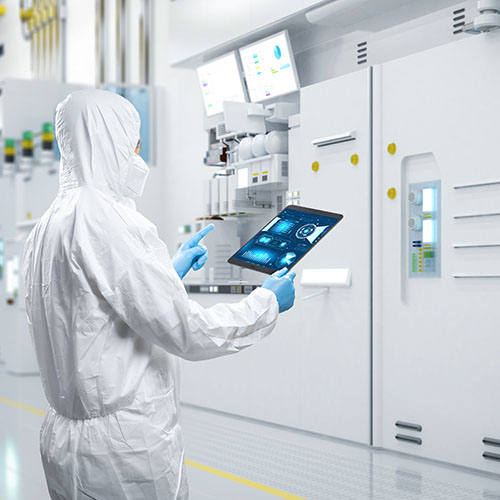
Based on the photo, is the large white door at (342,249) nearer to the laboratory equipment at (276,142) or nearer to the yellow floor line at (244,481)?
the laboratory equipment at (276,142)

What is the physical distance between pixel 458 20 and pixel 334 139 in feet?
3.49

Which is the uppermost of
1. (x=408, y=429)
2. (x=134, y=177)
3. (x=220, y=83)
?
(x=220, y=83)

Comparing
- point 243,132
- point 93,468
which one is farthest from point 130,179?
point 243,132

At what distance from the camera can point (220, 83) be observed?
6.82 m

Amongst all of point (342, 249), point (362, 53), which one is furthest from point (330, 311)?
point (362, 53)

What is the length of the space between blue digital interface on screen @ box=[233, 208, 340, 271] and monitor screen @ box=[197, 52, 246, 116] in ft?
14.5

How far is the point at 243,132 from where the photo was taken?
6184 mm

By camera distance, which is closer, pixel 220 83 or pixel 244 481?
pixel 244 481

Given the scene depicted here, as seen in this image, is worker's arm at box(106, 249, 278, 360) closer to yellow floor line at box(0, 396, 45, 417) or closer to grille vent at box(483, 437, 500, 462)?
grille vent at box(483, 437, 500, 462)

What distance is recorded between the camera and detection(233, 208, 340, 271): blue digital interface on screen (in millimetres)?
2174

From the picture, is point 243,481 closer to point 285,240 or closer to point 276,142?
point 285,240

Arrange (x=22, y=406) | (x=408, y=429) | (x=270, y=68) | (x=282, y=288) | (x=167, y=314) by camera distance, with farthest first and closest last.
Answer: (x=22, y=406), (x=270, y=68), (x=408, y=429), (x=282, y=288), (x=167, y=314)

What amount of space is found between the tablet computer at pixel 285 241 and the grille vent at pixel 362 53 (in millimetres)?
3781

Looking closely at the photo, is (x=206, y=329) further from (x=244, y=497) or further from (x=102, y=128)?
(x=244, y=497)
